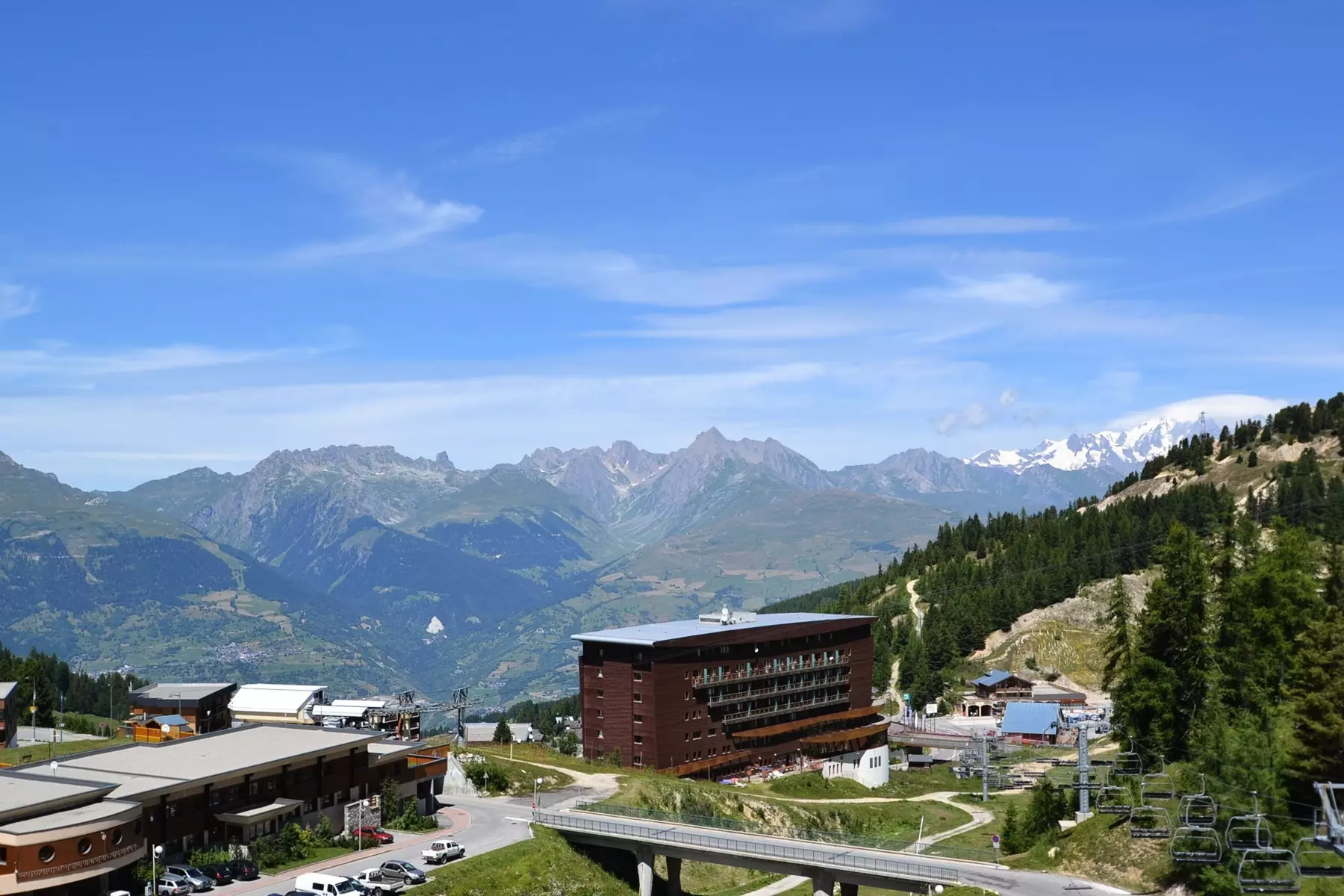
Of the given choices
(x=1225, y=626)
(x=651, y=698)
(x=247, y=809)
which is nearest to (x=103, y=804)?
(x=247, y=809)

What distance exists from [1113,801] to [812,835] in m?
23.6

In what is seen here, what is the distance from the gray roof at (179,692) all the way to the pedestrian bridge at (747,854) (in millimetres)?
68195

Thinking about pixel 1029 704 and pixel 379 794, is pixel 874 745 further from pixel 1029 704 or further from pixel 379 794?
pixel 379 794

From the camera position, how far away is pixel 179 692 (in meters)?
155

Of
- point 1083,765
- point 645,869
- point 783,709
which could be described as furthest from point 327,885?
point 783,709

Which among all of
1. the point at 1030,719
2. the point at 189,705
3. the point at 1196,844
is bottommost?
the point at 1030,719

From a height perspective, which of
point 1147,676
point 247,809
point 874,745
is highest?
point 1147,676

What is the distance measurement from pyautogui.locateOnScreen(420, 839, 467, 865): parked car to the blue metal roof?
106 metres

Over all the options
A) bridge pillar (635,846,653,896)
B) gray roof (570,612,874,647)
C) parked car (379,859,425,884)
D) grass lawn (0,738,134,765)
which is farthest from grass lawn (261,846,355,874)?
gray roof (570,612,874,647)

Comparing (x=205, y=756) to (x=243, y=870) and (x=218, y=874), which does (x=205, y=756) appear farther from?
(x=218, y=874)

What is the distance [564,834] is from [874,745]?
8262cm

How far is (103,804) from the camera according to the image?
3209 inches

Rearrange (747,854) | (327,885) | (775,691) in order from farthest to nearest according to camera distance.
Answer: (775,691) → (747,854) → (327,885)

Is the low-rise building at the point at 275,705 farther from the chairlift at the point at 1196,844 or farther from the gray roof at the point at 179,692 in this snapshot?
the chairlift at the point at 1196,844
